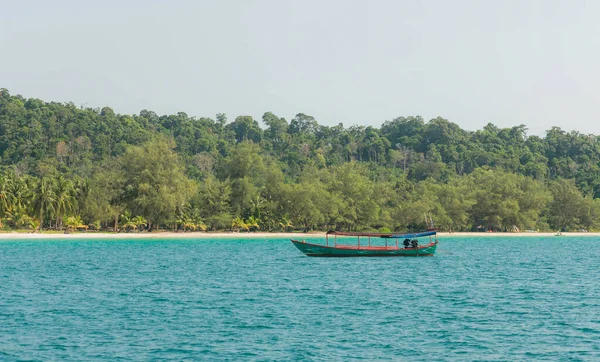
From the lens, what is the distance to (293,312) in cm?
3778

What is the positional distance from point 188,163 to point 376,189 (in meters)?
53.4

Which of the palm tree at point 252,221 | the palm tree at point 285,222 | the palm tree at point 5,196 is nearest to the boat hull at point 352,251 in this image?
the palm tree at point 5,196

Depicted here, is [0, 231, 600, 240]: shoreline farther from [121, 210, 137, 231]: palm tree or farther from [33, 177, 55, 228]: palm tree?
[33, 177, 55, 228]: palm tree

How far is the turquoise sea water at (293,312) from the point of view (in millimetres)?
28172

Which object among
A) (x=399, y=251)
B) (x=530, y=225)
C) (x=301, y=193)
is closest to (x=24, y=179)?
(x=301, y=193)

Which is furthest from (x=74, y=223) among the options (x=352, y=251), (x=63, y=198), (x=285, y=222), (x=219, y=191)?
(x=352, y=251)

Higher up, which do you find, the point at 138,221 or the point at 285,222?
the point at 285,222

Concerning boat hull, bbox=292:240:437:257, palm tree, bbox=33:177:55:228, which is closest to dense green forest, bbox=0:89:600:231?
palm tree, bbox=33:177:55:228

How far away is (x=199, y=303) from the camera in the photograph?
134 ft

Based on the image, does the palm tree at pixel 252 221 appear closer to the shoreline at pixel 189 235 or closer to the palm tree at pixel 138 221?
the shoreline at pixel 189 235

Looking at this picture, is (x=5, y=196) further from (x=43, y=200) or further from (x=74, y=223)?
(x=74, y=223)

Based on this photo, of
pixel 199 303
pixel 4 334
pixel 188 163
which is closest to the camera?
pixel 4 334

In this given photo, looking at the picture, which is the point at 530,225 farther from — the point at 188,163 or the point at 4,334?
the point at 4,334

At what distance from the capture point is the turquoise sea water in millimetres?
28172
